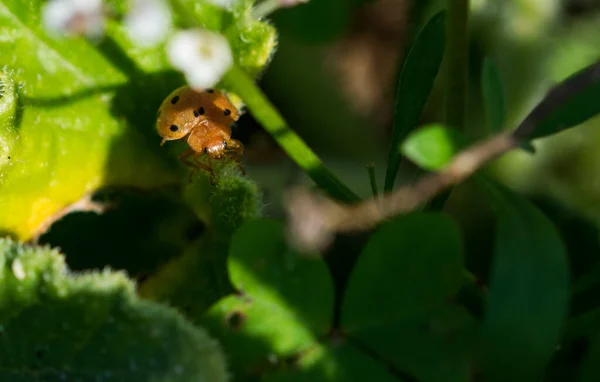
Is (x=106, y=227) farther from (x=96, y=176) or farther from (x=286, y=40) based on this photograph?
(x=286, y=40)

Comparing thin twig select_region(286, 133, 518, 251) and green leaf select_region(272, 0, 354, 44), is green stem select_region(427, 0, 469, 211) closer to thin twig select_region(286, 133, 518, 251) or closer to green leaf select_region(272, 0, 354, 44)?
thin twig select_region(286, 133, 518, 251)

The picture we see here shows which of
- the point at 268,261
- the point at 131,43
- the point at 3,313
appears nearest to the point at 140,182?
the point at 131,43

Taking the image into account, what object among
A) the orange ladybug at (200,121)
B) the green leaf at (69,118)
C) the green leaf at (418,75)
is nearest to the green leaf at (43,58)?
the green leaf at (69,118)

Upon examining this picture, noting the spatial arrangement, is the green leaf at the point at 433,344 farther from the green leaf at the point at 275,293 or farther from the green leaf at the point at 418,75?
the green leaf at the point at 418,75

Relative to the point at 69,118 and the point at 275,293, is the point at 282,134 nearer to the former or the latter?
the point at 275,293

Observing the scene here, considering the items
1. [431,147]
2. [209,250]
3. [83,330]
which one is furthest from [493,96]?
[83,330]

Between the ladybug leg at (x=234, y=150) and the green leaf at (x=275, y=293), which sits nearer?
the green leaf at (x=275, y=293)
